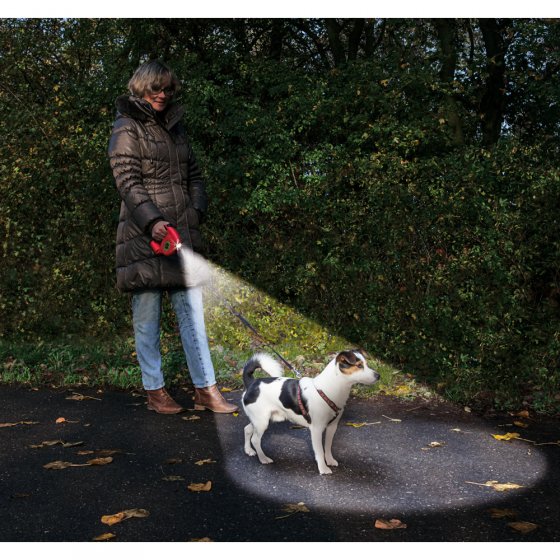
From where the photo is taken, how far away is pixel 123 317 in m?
7.95

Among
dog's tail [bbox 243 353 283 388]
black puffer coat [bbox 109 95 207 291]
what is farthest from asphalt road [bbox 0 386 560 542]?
black puffer coat [bbox 109 95 207 291]

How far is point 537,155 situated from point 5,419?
16.8ft

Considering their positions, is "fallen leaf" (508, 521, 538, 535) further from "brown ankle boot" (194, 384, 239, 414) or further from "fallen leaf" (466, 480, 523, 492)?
"brown ankle boot" (194, 384, 239, 414)

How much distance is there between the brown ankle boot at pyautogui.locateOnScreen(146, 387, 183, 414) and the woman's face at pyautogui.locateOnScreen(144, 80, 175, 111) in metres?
2.24

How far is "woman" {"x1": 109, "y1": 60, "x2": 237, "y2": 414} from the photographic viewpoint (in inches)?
200

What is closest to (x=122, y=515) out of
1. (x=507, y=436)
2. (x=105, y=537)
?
(x=105, y=537)

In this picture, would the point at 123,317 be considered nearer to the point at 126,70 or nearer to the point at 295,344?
the point at 295,344

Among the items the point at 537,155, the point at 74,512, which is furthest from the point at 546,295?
the point at 74,512

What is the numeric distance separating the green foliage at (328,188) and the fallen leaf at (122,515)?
→ 318cm

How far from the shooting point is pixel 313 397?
4164 mm

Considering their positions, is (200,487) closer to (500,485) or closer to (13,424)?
(500,485)

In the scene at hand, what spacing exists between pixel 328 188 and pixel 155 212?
286 centimetres

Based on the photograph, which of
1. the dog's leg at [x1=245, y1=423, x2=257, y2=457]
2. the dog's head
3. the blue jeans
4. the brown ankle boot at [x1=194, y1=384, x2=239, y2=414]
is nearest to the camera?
the dog's head

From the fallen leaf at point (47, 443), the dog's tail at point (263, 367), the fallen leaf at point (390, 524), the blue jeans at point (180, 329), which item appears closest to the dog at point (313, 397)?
the dog's tail at point (263, 367)
